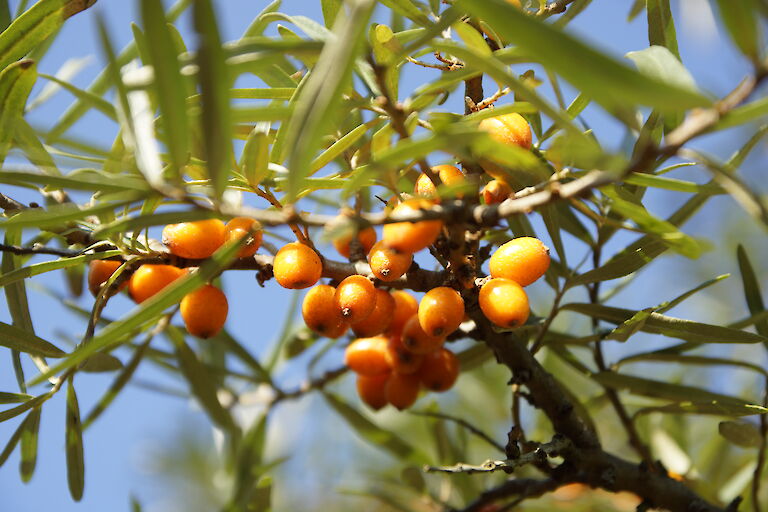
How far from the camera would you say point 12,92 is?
0.80 metres

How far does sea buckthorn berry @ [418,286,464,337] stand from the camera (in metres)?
0.78

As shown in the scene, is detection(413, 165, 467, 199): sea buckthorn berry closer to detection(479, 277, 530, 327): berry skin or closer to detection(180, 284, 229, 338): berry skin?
detection(479, 277, 530, 327): berry skin

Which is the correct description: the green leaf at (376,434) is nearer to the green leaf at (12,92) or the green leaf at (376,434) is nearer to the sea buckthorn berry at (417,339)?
the sea buckthorn berry at (417,339)

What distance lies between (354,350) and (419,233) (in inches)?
20.6

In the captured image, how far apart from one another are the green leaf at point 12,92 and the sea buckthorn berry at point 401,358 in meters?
0.57

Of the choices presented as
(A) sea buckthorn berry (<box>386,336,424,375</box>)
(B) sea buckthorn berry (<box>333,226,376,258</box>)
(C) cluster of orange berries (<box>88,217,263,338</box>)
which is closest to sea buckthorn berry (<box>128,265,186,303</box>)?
(C) cluster of orange berries (<box>88,217,263,338</box>)

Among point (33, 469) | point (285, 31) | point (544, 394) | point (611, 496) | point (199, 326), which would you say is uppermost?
point (285, 31)

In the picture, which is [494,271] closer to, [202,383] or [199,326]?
[199,326]

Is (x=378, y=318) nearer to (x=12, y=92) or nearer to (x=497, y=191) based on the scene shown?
(x=497, y=191)

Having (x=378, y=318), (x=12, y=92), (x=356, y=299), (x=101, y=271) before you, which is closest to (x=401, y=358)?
(x=378, y=318)

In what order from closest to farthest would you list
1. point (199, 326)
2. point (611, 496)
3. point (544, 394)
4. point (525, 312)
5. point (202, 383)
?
point (525, 312) → point (199, 326) → point (544, 394) → point (202, 383) → point (611, 496)

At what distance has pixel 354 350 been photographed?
3.66 ft

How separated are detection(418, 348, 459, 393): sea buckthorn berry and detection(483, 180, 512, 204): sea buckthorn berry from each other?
1.11ft

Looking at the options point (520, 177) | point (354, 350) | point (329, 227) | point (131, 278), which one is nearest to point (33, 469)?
point (131, 278)
